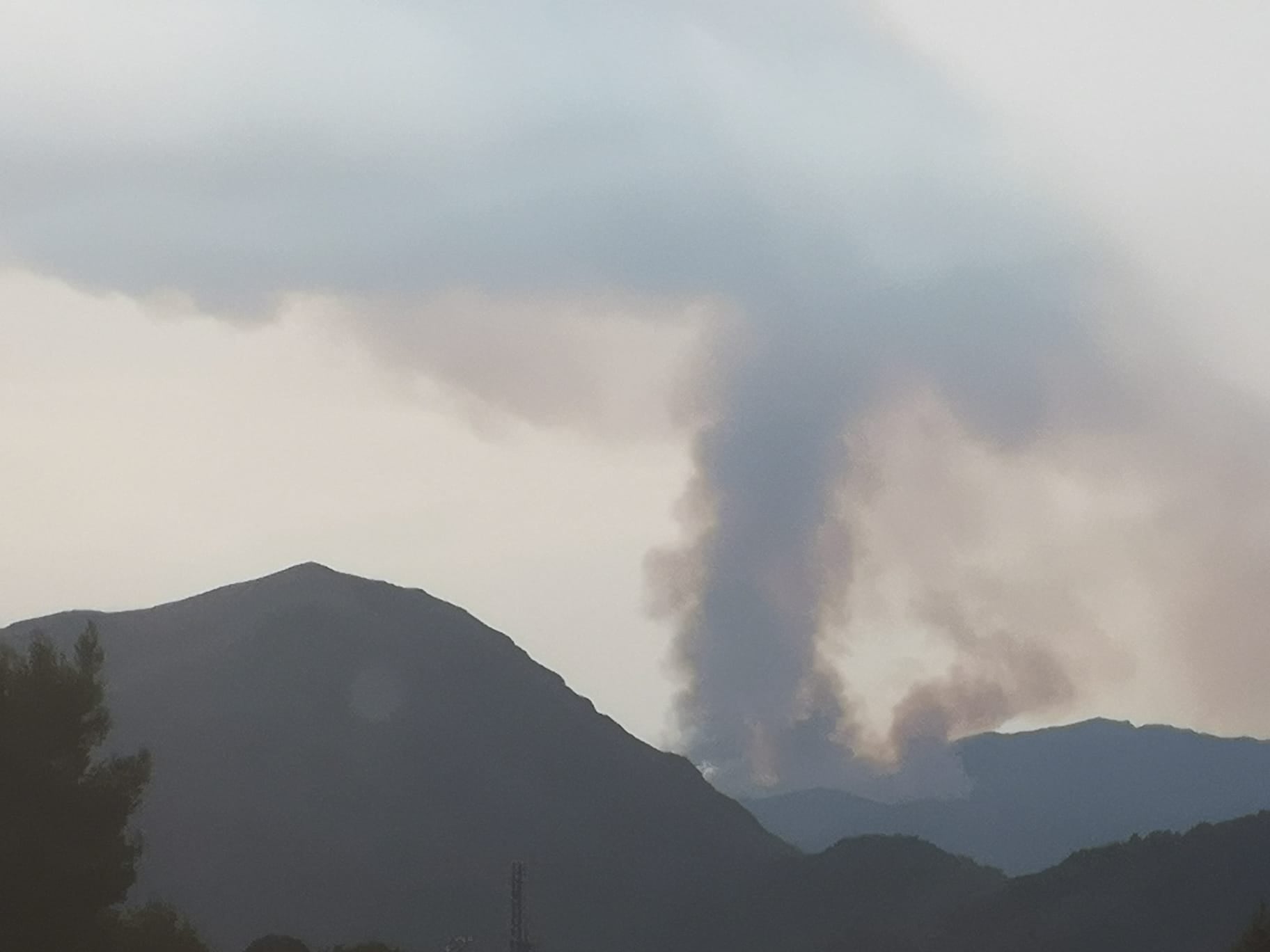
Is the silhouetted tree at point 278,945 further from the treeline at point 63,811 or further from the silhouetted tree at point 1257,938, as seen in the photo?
the silhouetted tree at point 1257,938

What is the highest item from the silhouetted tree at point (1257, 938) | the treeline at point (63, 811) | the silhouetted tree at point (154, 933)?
the treeline at point (63, 811)

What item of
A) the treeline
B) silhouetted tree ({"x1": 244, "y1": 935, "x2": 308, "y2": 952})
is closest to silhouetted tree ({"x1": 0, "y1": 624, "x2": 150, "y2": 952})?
the treeline

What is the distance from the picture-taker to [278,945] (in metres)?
88.0

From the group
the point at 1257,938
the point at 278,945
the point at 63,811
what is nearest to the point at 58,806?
the point at 63,811

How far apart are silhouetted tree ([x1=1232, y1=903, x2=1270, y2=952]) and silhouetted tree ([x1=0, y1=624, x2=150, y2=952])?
30336mm

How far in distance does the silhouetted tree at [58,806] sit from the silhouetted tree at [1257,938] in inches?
1194

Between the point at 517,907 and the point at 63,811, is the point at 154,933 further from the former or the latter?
the point at 517,907

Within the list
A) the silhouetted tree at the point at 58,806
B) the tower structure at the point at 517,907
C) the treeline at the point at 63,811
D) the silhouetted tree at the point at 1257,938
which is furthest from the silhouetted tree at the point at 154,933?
the tower structure at the point at 517,907

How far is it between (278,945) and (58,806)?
38794 millimetres

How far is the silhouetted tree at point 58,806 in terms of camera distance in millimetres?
49906

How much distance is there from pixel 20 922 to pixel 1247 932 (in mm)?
33010

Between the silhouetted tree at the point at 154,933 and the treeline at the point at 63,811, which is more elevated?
the treeline at the point at 63,811

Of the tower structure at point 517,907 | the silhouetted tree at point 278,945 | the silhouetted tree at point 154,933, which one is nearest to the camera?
the silhouetted tree at point 154,933

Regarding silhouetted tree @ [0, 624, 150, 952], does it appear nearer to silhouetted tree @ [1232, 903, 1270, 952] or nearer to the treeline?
the treeline
